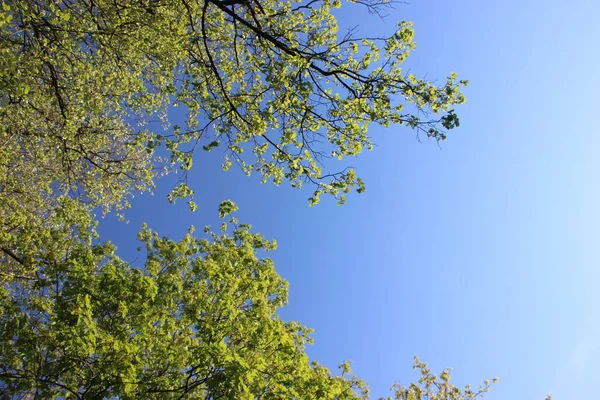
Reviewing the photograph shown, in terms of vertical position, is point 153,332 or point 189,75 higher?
point 189,75

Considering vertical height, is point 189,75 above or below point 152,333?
above

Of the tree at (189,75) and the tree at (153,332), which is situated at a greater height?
the tree at (189,75)

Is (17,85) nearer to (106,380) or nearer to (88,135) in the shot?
(106,380)

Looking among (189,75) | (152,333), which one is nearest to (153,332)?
(152,333)

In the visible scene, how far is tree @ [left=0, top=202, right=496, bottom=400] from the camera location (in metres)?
8.31

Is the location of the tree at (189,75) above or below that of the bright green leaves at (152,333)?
above

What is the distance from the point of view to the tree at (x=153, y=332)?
327 inches

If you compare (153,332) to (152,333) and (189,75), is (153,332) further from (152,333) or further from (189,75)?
(189,75)

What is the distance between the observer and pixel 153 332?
1045cm

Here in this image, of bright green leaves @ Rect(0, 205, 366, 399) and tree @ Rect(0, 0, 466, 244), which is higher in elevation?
tree @ Rect(0, 0, 466, 244)

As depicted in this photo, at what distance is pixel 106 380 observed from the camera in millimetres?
8602

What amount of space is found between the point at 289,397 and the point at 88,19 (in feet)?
39.5

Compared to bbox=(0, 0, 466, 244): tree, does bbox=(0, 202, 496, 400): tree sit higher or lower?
lower

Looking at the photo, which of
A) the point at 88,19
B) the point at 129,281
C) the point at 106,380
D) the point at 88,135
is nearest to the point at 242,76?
the point at 88,19
